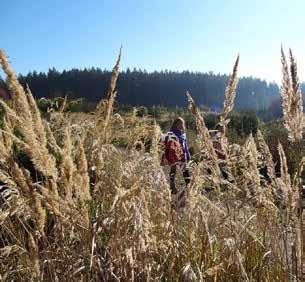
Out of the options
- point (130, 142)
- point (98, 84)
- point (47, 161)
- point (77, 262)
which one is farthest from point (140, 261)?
point (98, 84)

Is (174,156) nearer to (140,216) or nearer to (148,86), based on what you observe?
(140,216)

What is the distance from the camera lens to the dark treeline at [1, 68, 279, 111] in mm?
112938

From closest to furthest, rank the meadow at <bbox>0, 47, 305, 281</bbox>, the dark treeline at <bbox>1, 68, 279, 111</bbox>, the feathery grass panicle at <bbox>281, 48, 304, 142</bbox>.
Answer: the feathery grass panicle at <bbox>281, 48, 304, 142</bbox>
the meadow at <bbox>0, 47, 305, 281</bbox>
the dark treeline at <bbox>1, 68, 279, 111</bbox>

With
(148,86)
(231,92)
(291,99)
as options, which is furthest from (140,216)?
(148,86)

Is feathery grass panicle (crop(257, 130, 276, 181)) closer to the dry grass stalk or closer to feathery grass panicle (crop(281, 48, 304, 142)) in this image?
the dry grass stalk

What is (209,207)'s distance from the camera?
2270 mm

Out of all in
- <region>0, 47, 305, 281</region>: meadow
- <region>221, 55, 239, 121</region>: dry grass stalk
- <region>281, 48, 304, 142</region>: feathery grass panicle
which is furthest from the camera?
<region>221, 55, 239, 121</region>: dry grass stalk

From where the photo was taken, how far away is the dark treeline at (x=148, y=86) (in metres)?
113

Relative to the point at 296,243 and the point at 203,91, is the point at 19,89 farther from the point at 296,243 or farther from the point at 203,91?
the point at 203,91

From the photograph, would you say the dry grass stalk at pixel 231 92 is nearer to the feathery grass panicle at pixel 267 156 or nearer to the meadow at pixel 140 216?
the meadow at pixel 140 216

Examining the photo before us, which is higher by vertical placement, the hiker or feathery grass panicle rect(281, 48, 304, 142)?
feathery grass panicle rect(281, 48, 304, 142)

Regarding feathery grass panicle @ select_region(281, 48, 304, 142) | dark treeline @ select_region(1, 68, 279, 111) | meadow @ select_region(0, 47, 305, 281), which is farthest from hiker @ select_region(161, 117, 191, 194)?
dark treeline @ select_region(1, 68, 279, 111)

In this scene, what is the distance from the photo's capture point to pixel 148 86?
5059 inches

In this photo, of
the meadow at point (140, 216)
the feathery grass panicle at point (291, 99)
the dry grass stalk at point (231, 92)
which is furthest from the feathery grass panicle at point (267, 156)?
the feathery grass panicle at point (291, 99)
